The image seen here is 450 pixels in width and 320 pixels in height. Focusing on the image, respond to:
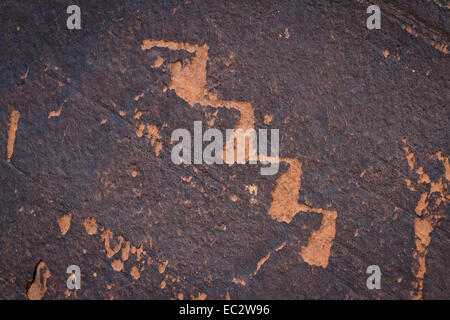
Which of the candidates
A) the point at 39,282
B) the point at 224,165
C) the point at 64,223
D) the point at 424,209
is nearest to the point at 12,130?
the point at 64,223

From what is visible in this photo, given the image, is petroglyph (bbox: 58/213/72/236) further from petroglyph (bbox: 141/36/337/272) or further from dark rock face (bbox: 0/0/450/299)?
petroglyph (bbox: 141/36/337/272)

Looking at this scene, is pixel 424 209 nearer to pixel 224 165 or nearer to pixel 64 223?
pixel 224 165

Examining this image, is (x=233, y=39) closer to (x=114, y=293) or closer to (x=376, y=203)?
(x=376, y=203)

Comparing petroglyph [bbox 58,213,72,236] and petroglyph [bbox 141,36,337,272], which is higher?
petroglyph [bbox 141,36,337,272]

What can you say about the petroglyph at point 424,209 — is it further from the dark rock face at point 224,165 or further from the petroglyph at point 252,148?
the petroglyph at point 252,148

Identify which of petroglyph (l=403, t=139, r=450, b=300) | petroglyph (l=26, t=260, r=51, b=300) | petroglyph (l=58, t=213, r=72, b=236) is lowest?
petroglyph (l=26, t=260, r=51, b=300)

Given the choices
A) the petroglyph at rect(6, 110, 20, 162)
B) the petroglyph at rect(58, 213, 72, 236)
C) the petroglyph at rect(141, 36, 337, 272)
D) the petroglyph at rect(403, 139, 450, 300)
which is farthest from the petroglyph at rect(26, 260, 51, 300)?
the petroglyph at rect(403, 139, 450, 300)

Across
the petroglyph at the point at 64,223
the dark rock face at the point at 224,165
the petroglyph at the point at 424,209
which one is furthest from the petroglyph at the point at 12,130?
the petroglyph at the point at 424,209

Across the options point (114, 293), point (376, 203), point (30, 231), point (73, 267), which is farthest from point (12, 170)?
point (376, 203)

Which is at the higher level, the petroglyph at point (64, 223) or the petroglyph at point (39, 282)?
the petroglyph at point (64, 223)
